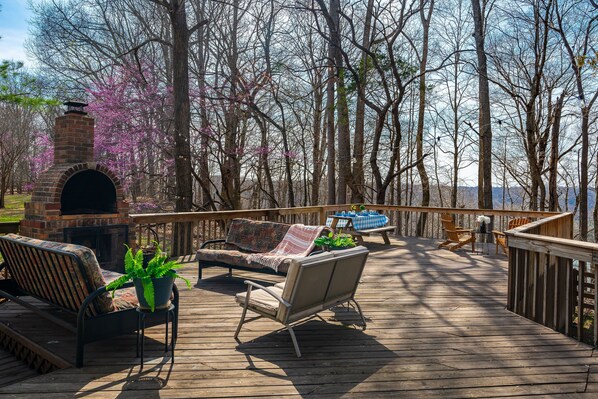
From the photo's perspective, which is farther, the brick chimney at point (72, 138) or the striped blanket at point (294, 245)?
the brick chimney at point (72, 138)

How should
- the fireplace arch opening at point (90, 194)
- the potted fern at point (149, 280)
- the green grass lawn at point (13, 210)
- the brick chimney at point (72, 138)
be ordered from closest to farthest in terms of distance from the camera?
the potted fern at point (149, 280)
the brick chimney at point (72, 138)
the fireplace arch opening at point (90, 194)
the green grass lawn at point (13, 210)

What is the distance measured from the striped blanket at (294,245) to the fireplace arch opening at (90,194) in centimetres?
217

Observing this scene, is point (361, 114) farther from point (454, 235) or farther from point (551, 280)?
point (551, 280)

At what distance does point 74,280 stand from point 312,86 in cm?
1451

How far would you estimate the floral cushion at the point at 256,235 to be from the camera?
600 centimetres

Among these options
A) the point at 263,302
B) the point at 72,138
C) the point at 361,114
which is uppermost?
the point at 361,114

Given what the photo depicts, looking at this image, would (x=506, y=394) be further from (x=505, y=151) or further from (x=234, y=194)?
(x=505, y=151)

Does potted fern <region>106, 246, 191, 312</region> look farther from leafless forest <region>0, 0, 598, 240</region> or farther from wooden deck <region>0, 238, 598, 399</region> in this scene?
leafless forest <region>0, 0, 598, 240</region>

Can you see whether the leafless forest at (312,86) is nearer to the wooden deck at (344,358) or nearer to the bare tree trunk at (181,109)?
the bare tree trunk at (181,109)

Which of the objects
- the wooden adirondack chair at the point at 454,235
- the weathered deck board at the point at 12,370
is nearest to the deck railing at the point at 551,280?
the wooden adirondack chair at the point at 454,235

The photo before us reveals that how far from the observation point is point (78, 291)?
3.13m

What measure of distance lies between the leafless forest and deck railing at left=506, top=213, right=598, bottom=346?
6.75 meters

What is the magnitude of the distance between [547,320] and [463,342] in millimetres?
1107

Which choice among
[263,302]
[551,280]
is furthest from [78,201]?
[551,280]
